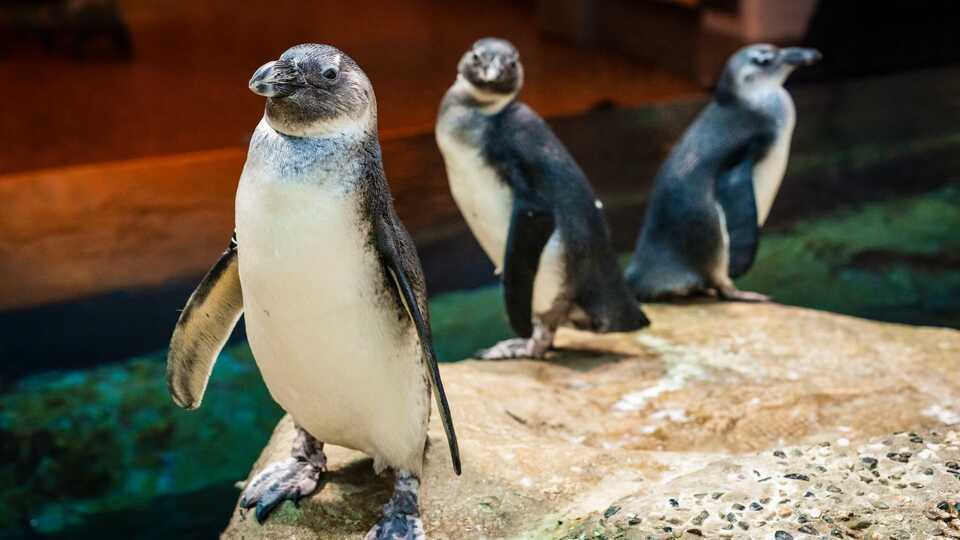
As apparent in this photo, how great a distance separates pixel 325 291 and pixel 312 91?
1.34 feet

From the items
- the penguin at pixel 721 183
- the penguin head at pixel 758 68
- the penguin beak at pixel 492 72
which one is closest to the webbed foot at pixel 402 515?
the penguin beak at pixel 492 72

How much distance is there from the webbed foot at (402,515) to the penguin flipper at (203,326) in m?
0.56

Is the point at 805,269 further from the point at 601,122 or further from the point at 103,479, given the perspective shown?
the point at 103,479

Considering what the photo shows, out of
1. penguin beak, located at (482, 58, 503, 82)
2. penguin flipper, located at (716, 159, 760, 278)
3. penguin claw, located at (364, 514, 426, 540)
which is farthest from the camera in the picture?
penguin flipper, located at (716, 159, 760, 278)

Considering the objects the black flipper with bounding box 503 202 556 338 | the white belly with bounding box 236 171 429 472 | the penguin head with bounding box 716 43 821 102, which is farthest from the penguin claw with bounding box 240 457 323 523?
the penguin head with bounding box 716 43 821 102

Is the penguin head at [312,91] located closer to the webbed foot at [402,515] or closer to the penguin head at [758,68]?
the webbed foot at [402,515]

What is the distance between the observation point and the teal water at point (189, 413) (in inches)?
131

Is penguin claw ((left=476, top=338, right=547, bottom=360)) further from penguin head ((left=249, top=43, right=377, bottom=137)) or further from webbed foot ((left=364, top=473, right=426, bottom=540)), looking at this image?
penguin head ((left=249, top=43, right=377, bottom=137))

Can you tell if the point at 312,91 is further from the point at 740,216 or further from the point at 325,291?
the point at 740,216

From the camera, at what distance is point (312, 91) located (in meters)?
1.96

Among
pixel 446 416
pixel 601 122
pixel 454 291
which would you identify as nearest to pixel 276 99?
pixel 446 416

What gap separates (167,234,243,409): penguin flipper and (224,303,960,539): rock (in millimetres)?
349

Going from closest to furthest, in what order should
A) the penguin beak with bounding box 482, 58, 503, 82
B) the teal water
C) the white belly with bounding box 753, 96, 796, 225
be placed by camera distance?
the teal water
the penguin beak with bounding box 482, 58, 503, 82
the white belly with bounding box 753, 96, 796, 225

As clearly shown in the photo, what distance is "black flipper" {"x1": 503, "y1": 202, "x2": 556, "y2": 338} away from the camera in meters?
3.69
